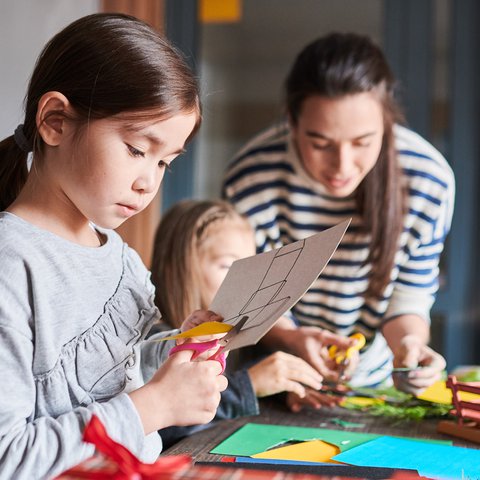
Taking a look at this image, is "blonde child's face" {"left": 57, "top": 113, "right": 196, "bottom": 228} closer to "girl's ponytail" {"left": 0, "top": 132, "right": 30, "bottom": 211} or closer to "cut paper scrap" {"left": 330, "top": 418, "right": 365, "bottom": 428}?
"girl's ponytail" {"left": 0, "top": 132, "right": 30, "bottom": 211}

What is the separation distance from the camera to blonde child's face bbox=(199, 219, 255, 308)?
1.48m

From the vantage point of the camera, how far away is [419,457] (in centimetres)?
105

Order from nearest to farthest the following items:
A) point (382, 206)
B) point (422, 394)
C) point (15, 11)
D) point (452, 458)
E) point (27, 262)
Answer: point (27, 262)
point (452, 458)
point (422, 394)
point (15, 11)
point (382, 206)

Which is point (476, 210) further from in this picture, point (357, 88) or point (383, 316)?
point (357, 88)

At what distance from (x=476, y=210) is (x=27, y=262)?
214 centimetres

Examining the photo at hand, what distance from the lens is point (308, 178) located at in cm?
170

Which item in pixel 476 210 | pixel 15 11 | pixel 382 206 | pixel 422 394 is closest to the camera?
pixel 422 394

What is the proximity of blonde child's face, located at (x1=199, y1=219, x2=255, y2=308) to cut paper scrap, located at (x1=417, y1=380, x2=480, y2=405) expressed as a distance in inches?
16.7

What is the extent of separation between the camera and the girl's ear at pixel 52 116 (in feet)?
2.94

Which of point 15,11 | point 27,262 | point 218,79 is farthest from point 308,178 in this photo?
point 218,79

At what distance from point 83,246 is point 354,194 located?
0.87 metres

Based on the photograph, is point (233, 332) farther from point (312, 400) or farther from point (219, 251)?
point (219, 251)

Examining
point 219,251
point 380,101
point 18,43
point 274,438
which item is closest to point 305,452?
point 274,438

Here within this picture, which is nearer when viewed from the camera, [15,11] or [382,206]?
[15,11]
